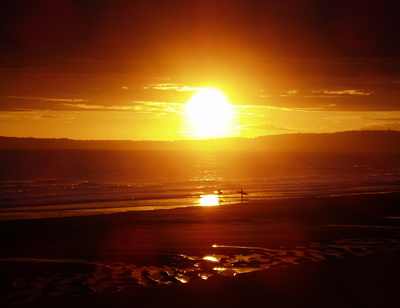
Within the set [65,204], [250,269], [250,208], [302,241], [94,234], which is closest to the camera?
[250,269]

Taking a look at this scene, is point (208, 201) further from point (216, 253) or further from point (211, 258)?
point (211, 258)

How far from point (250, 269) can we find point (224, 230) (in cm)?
665

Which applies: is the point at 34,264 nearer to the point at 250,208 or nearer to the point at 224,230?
the point at 224,230

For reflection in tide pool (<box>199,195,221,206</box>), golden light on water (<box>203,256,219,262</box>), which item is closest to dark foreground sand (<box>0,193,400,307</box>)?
golden light on water (<box>203,256,219,262</box>)

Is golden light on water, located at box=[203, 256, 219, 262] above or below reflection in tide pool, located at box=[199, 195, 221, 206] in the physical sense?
above

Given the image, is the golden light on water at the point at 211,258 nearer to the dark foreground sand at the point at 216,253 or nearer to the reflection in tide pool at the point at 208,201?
the dark foreground sand at the point at 216,253

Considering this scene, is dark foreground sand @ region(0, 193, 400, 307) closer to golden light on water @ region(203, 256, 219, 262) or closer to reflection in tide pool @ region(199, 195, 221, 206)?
golden light on water @ region(203, 256, 219, 262)

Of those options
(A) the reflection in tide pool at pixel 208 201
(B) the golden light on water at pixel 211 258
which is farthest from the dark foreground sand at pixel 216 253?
(A) the reflection in tide pool at pixel 208 201

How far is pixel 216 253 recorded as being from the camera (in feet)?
44.4

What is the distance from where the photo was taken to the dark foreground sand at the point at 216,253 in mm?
8844

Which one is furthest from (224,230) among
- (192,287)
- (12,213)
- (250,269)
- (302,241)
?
(12,213)

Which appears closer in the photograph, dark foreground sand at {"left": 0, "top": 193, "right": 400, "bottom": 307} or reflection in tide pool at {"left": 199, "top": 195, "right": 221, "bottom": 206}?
dark foreground sand at {"left": 0, "top": 193, "right": 400, "bottom": 307}

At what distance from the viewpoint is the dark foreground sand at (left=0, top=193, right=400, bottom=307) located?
8.84 meters

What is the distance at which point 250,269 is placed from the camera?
37.8 ft
